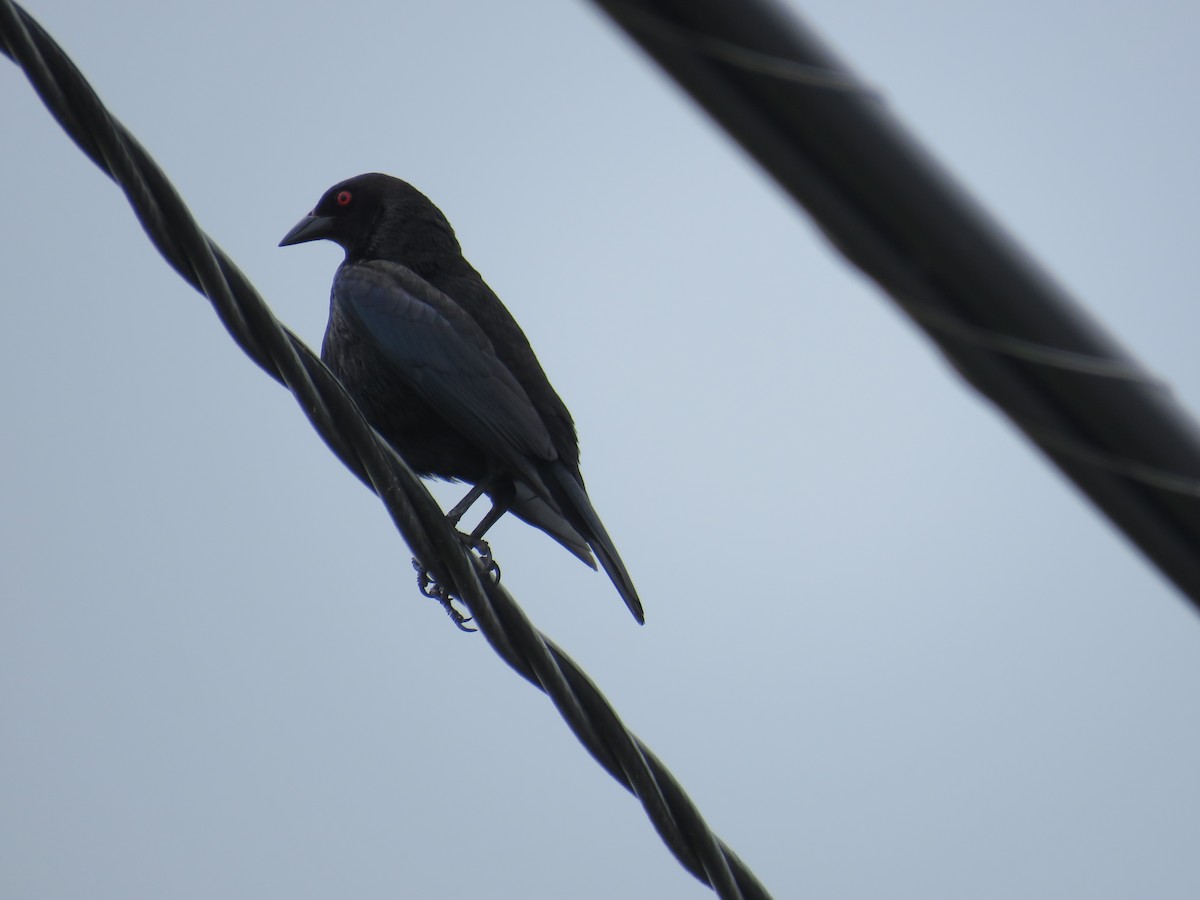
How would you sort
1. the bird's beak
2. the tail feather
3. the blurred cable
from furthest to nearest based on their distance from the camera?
the bird's beak → the tail feather → the blurred cable

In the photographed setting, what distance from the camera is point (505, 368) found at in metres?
5.54

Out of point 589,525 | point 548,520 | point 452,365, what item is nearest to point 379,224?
point 452,365

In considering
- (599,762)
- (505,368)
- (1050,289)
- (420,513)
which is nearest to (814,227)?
Result: (1050,289)

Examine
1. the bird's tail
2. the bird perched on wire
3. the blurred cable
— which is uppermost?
the bird perched on wire

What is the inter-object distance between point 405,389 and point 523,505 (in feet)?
2.30

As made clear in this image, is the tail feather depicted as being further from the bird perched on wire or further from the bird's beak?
the bird's beak

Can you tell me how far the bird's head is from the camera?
645cm

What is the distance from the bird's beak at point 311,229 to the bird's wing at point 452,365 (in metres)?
1.14

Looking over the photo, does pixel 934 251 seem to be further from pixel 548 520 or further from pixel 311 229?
pixel 311 229

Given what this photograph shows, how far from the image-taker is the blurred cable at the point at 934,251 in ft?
3.55

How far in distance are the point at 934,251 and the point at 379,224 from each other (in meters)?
5.74

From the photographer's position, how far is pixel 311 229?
686 centimetres

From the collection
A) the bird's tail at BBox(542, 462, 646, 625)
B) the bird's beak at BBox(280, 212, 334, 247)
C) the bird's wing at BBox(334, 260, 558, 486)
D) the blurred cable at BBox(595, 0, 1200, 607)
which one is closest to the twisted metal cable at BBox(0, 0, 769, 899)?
the blurred cable at BBox(595, 0, 1200, 607)

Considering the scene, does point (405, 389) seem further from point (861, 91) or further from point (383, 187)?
point (861, 91)
